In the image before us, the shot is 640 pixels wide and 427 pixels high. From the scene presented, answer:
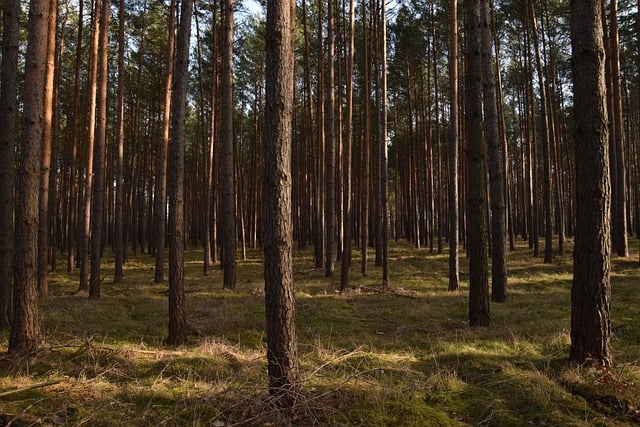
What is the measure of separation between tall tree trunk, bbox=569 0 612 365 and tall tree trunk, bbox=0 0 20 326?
27.7 ft

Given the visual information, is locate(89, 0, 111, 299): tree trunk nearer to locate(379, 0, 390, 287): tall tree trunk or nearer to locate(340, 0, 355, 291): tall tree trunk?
locate(340, 0, 355, 291): tall tree trunk

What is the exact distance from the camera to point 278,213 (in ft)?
13.4

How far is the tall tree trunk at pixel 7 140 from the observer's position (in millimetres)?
7348

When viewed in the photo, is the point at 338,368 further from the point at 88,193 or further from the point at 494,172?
the point at 88,193

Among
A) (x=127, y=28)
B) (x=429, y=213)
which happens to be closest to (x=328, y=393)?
(x=127, y=28)

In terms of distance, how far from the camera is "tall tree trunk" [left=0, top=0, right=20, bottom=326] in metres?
7.35

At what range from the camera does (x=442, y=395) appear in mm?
4633

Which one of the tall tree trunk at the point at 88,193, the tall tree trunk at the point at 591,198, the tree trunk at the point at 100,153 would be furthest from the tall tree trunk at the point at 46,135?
the tall tree trunk at the point at 591,198

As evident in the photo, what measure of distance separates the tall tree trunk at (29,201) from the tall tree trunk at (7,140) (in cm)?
133

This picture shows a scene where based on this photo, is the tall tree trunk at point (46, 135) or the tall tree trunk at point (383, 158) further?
the tall tree trunk at point (383, 158)

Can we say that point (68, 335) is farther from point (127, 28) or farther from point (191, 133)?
point (191, 133)

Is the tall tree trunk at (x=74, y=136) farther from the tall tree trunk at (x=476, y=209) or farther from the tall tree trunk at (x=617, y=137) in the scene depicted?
the tall tree trunk at (x=617, y=137)

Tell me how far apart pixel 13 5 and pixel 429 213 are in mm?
21984

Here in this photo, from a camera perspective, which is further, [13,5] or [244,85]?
[244,85]
